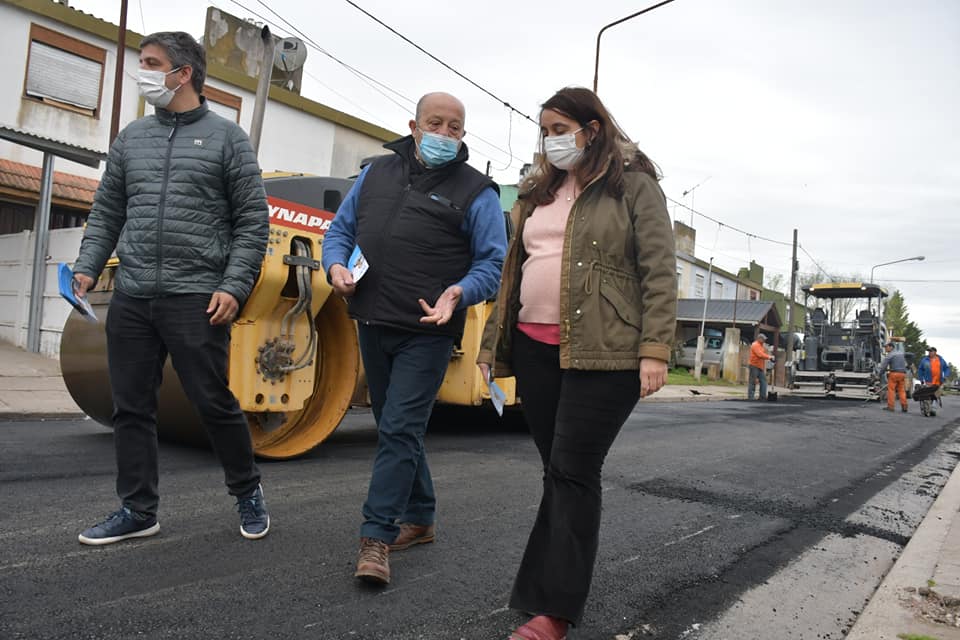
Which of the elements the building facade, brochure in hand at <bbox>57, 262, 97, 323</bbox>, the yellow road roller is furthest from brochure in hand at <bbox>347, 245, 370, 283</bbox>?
the building facade

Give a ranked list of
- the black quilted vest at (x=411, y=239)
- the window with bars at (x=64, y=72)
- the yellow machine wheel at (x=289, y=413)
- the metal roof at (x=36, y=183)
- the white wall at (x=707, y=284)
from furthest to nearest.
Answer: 1. the white wall at (x=707, y=284)
2. the window with bars at (x=64, y=72)
3. the metal roof at (x=36, y=183)
4. the yellow machine wheel at (x=289, y=413)
5. the black quilted vest at (x=411, y=239)

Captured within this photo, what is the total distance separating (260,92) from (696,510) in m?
6.60

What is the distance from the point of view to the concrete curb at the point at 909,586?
2.79 metres

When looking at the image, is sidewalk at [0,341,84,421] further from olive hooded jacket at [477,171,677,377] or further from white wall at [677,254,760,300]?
white wall at [677,254,760,300]

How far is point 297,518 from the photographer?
376 cm

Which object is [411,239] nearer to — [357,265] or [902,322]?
[357,265]

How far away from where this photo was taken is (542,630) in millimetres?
2436

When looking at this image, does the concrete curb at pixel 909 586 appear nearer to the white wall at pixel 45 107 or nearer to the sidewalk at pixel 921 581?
the sidewalk at pixel 921 581

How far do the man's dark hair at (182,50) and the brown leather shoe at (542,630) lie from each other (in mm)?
2394

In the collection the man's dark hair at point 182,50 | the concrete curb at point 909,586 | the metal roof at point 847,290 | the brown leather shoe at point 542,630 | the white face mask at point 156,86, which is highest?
the metal roof at point 847,290

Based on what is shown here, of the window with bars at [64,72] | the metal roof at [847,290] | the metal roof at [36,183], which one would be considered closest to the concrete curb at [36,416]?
the metal roof at [36,183]

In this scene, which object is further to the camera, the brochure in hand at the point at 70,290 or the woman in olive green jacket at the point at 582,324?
the brochure in hand at the point at 70,290

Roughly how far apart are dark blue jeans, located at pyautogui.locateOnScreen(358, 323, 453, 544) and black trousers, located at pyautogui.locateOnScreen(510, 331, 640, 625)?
0.60 meters

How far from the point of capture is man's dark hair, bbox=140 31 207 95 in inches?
126
